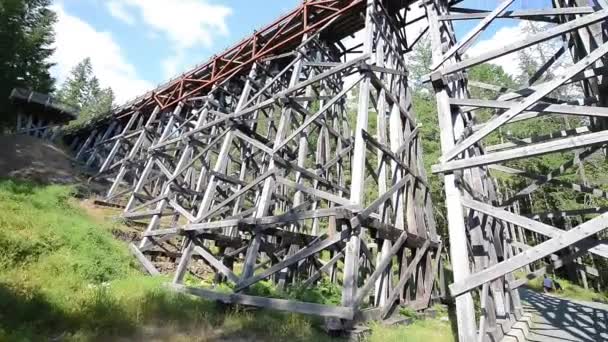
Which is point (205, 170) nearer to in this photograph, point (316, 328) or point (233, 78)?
point (233, 78)

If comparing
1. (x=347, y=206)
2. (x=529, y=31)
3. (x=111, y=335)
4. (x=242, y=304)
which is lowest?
(x=111, y=335)

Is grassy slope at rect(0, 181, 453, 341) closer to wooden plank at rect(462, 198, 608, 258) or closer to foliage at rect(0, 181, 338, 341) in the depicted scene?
foliage at rect(0, 181, 338, 341)

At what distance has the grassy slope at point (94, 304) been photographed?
4.62 metres

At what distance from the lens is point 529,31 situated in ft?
82.9

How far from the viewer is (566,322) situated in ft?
21.9

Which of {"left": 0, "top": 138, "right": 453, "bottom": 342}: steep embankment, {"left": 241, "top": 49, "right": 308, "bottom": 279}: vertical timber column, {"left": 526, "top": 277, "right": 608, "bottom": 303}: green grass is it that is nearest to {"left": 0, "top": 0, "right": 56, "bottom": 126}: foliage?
{"left": 0, "top": 138, "right": 453, "bottom": 342}: steep embankment

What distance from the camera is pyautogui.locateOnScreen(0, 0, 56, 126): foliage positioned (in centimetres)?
1864

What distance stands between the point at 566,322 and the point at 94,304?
27.5 ft

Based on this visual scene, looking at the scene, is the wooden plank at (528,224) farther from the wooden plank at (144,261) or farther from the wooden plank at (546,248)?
the wooden plank at (144,261)

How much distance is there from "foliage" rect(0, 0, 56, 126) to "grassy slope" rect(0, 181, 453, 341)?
53.6 feet

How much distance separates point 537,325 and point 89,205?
45.0ft

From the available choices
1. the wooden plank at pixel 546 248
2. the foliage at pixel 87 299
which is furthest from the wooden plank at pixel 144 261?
the wooden plank at pixel 546 248

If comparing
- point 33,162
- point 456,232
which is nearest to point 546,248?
point 456,232

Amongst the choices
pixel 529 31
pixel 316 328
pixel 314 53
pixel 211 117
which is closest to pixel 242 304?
pixel 316 328
